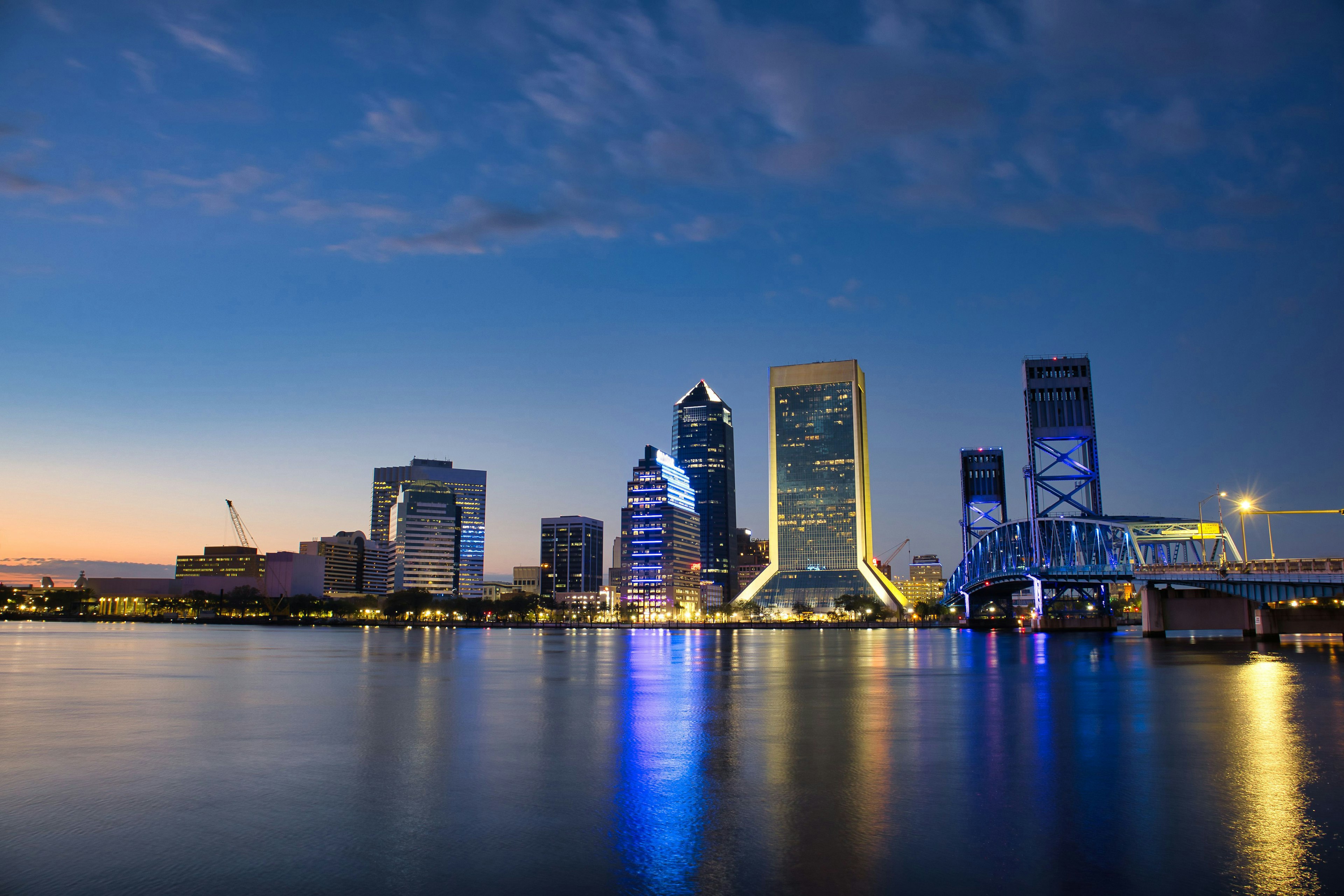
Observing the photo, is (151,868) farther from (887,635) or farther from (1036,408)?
(1036,408)

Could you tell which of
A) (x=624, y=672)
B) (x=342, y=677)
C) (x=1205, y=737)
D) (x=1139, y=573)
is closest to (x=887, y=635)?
(x=1139, y=573)

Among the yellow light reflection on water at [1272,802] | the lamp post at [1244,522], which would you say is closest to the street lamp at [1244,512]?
the lamp post at [1244,522]

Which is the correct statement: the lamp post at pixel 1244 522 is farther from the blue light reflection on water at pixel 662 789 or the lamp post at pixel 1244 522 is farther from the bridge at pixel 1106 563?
the blue light reflection on water at pixel 662 789

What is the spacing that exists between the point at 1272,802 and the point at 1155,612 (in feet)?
400

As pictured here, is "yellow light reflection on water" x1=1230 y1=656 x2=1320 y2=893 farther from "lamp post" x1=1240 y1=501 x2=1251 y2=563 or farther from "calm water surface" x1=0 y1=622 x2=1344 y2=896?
"lamp post" x1=1240 y1=501 x2=1251 y2=563

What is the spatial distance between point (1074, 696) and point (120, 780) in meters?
43.2

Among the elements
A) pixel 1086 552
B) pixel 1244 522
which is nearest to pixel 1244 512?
pixel 1244 522

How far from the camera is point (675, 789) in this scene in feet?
76.9

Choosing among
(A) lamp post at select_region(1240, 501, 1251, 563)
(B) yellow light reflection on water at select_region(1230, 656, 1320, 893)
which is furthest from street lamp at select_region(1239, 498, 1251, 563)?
(B) yellow light reflection on water at select_region(1230, 656, 1320, 893)

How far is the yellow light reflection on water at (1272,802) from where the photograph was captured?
629 inches

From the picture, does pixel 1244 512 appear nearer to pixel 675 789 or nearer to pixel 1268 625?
pixel 1268 625

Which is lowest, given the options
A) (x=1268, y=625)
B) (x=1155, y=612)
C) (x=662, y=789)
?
(x=1268, y=625)

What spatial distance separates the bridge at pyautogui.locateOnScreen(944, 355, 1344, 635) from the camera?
9525 centimetres

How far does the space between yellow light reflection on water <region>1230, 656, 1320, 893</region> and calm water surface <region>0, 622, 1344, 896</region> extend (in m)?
0.11
